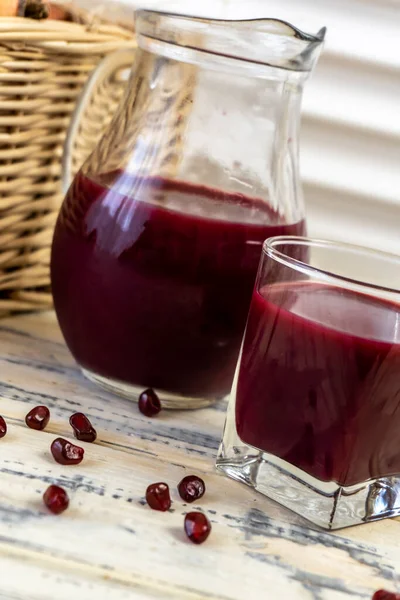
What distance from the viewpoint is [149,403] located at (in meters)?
0.82

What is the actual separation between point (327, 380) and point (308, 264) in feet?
0.48

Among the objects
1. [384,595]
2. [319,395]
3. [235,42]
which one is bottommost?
[384,595]

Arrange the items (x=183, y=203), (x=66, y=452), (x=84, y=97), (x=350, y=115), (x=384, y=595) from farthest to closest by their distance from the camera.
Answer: (x=350, y=115)
(x=84, y=97)
(x=183, y=203)
(x=66, y=452)
(x=384, y=595)

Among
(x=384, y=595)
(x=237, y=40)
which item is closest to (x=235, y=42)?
(x=237, y=40)

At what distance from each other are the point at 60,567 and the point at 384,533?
30 centimetres

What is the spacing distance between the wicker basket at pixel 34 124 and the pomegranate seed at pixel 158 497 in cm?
43

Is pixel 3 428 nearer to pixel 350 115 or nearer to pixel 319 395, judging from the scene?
pixel 319 395

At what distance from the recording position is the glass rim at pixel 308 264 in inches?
25.1

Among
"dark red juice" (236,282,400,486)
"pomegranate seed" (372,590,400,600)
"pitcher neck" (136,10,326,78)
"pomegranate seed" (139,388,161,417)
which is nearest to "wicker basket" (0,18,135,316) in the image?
"pitcher neck" (136,10,326,78)

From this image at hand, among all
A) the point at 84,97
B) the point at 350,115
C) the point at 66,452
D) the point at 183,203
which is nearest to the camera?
the point at 66,452

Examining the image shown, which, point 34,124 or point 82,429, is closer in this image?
point 82,429

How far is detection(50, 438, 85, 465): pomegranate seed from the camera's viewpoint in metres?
0.67

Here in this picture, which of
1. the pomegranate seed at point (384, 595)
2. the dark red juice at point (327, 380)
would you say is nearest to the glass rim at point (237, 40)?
the dark red juice at point (327, 380)

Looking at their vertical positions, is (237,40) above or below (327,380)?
above
